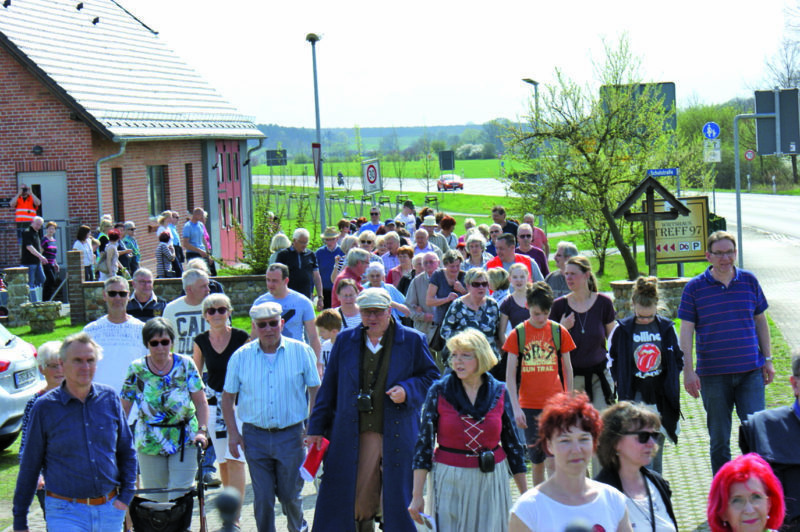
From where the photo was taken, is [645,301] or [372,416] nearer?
[372,416]

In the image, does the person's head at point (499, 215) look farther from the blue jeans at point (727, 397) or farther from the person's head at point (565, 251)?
the blue jeans at point (727, 397)

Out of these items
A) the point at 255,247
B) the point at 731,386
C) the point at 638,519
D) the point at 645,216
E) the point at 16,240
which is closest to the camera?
the point at 638,519

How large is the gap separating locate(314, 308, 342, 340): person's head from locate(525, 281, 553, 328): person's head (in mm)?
2071

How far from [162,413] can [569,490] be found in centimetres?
389

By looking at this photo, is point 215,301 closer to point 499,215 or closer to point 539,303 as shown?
point 539,303

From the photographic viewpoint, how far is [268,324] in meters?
7.68

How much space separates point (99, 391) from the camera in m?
6.43

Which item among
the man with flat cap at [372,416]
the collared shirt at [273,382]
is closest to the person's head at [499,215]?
the collared shirt at [273,382]

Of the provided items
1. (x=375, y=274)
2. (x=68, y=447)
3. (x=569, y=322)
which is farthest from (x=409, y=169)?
(x=68, y=447)

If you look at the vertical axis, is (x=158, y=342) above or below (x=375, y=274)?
below

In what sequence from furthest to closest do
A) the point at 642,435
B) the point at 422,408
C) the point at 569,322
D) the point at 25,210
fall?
the point at 25,210 < the point at 569,322 < the point at 422,408 < the point at 642,435

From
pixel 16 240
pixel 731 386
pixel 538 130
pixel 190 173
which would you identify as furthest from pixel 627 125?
pixel 731 386

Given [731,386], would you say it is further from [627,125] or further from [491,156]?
[491,156]

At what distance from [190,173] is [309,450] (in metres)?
26.5
